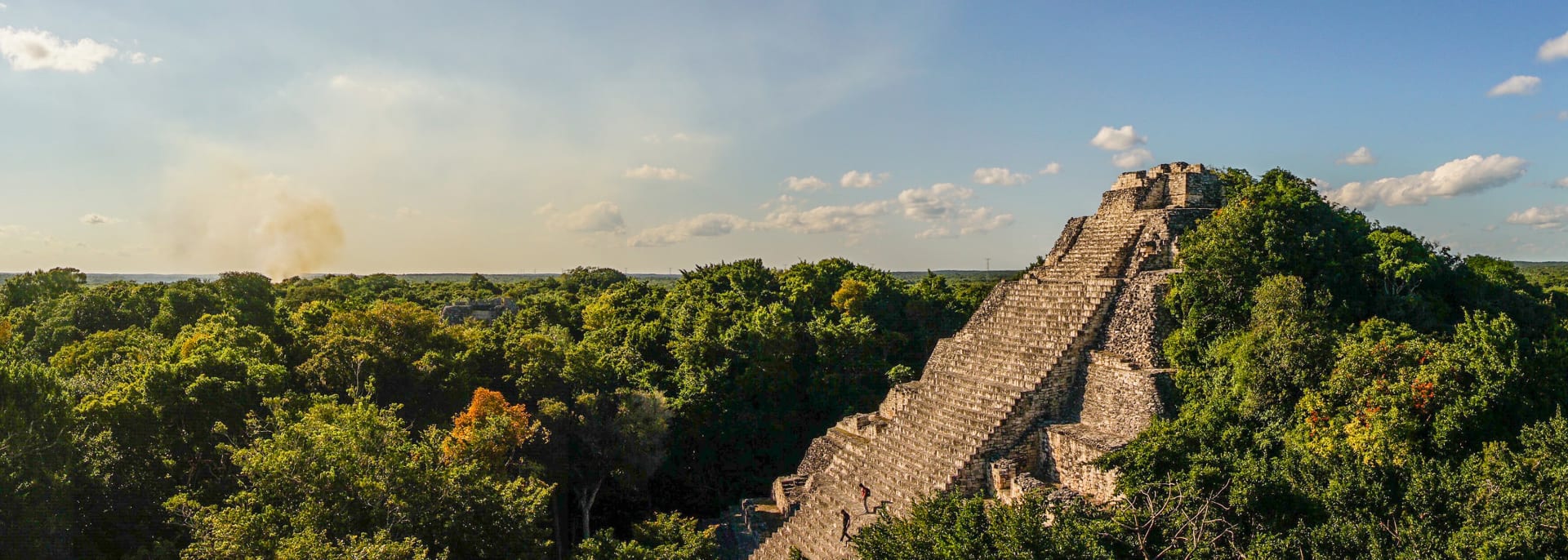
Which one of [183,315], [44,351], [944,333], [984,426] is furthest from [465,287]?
[984,426]

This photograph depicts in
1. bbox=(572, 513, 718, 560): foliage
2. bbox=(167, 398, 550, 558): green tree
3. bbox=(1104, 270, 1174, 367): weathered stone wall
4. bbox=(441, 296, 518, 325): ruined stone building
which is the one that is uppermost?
bbox=(1104, 270, 1174, 367): weathered stone wall

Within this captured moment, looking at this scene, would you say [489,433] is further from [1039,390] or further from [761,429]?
[1039,390]

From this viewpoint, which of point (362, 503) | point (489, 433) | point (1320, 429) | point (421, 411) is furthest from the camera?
point (421, 411)

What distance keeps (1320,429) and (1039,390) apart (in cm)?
400

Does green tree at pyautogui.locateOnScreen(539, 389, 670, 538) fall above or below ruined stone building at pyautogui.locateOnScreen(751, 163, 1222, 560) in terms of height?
below

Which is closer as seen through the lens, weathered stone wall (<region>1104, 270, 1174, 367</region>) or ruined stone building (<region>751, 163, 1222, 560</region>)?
ruined stone building (<region>751, 163, 1222, 560</region>)

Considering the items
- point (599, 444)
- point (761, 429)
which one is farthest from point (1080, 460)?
point (599, 444)

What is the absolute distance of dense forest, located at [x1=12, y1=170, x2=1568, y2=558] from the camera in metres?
8.55

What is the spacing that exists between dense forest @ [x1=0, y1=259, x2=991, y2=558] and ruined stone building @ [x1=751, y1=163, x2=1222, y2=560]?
126 inches

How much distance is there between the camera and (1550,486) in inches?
306

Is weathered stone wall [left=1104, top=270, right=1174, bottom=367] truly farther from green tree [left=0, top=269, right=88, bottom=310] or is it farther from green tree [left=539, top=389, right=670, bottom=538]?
green tree [left=0, top=269, right=88, bottom=310]

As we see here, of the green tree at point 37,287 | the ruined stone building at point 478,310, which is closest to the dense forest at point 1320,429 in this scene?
the ruined stone building at point 478,310

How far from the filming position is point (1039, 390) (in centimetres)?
1281

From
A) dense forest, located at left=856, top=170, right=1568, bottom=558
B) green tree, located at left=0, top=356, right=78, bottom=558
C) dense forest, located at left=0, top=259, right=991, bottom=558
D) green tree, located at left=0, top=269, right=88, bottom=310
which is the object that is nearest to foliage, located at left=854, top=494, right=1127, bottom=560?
dense forest, located at left=856, top=170, right=1568, bottom=558
